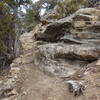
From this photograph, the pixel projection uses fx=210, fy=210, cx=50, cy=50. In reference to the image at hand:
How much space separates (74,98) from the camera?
19.9 ft

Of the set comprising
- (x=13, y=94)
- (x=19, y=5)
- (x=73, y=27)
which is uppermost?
(x=19, y=5)

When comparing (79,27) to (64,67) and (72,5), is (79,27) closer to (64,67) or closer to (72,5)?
(64,67)

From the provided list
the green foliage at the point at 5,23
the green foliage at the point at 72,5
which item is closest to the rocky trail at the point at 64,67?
the green foliage at the point at 5,23

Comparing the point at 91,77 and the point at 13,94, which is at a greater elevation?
the point at 91,77

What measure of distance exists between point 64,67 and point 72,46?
3.13 feet

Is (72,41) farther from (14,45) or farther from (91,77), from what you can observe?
(14,45)

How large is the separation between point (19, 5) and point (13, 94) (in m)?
8.51

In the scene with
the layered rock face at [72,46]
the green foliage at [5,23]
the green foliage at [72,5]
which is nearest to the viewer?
the layered rock face at [72,46]

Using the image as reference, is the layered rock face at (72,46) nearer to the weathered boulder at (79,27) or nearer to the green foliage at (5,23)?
the weathered boulder at (79,27)

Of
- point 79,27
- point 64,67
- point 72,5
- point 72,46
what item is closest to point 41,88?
point 64,67

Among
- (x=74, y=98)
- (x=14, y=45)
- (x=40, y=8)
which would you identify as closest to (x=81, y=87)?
(x=74, y=98)

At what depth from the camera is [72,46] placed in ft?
27.0

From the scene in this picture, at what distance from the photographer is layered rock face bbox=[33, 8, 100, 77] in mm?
7754

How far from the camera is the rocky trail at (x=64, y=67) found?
6.52 meters
